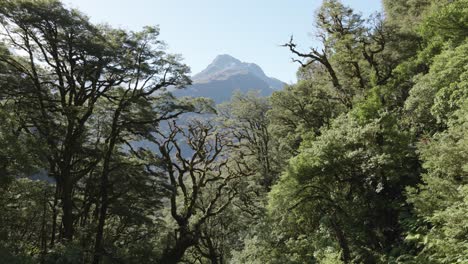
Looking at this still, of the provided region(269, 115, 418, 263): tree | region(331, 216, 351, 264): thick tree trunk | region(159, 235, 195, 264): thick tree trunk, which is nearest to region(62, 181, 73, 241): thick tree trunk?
region(159, 235, 195, 264): thick tree trunk

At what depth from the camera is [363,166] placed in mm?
13445

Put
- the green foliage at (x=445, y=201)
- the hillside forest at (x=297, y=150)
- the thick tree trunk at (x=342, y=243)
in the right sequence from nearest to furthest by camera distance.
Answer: the green foliage at (x=445, y=201), the hillside forest at (x=297, y=150), the thick tree trunk at (x=342, y=243)

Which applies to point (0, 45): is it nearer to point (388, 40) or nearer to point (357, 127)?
point (357, 127)

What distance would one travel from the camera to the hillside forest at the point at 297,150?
39.0ft

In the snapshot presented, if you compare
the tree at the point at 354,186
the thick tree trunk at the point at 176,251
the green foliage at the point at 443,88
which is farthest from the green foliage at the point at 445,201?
the thick tree trunk at the point at 176,251

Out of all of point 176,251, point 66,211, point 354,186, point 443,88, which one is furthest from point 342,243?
point 66,211

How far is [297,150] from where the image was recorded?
17.9 meters

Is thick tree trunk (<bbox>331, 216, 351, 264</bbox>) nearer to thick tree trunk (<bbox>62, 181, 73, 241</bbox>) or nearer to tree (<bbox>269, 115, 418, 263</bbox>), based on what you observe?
tree (<bbox>269, 115, 418, 263</bbox>)

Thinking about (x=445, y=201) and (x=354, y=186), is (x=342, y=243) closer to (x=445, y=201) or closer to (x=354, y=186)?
(x=354, y=186)

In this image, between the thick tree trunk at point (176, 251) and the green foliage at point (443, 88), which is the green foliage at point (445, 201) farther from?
the thick tree trunk at point (176, 251)

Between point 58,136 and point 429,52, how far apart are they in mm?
18110

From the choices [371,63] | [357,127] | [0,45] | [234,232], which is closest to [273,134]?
[234,232]

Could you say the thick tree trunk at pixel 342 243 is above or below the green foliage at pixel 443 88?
below

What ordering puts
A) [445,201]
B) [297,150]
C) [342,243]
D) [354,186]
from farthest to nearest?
[297,150]
[354,186]
[342,243]
[445,201]
